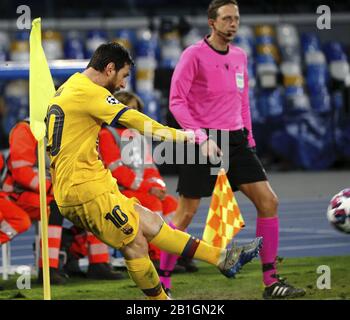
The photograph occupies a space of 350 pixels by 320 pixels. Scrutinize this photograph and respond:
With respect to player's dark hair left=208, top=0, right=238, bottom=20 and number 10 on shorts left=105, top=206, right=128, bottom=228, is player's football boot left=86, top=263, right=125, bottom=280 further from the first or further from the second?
number 10 on shorts left=105, top=206, right=128, bottom=228

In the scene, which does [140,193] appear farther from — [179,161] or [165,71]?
[165,71]

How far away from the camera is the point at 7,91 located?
22.0m

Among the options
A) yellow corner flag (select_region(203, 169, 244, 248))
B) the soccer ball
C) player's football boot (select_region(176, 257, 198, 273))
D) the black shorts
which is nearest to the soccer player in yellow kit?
the soccer ball

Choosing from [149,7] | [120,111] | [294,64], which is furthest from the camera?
[149,7]

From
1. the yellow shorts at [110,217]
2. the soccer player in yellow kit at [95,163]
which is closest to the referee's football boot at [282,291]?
the soccer player in yellow kit at [95,163]

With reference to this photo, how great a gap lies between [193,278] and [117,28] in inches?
579

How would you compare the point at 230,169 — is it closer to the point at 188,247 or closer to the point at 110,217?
the point at 188,247

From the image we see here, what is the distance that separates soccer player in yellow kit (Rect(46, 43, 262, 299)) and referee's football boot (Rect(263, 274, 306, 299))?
1.30 metres

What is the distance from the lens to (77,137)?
26.0ft

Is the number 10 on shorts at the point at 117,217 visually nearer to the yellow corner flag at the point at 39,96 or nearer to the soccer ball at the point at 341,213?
the yellow corner flag at the point at 39,96

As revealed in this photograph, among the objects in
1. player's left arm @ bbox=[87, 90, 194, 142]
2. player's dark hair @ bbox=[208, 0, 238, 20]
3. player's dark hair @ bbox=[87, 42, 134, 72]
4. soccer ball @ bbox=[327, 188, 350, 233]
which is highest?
player's dark hair @ bbox=[208, 0, 238, 20]

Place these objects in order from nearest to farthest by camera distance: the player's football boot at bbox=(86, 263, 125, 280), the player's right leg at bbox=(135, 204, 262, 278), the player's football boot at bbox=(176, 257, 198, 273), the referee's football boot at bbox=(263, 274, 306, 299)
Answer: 1. the player's right leg at bbox=(135, 204, 262, 278)
2. the referee's football boot at bbox=(263, 274, 306, 299)
3. the player's football boot at bbox=(86, 263, 125, 280)
4. the player's football boot at bbox=(176, 257, 198, 273)

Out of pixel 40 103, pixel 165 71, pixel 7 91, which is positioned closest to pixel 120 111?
pixel 40 103

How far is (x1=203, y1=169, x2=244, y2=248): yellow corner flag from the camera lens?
9.49 meters
